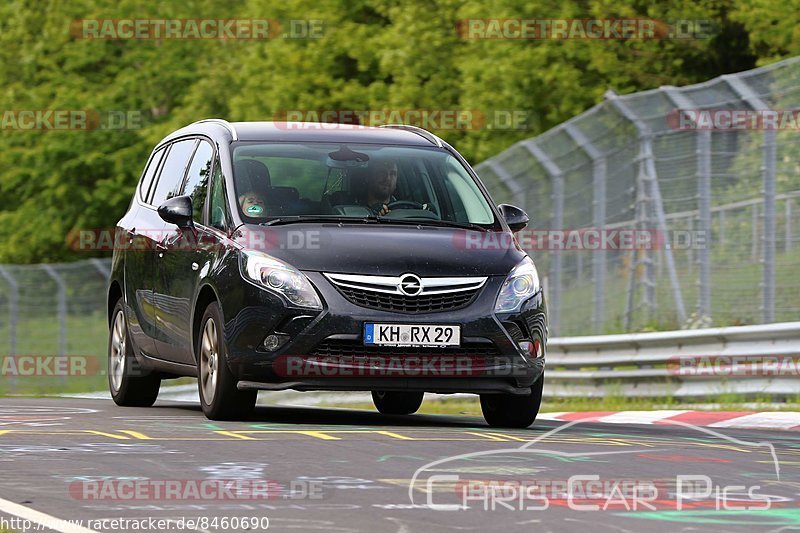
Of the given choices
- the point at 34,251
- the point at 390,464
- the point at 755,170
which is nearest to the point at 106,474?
A: the point at 390,464

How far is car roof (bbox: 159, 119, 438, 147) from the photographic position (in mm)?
12945

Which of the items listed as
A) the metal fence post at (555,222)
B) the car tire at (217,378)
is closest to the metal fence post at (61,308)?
the metal fence post at (555,222)

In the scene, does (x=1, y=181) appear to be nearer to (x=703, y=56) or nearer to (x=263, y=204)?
(x=703, y=56)

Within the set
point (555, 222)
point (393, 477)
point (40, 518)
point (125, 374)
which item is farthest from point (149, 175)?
point (40, 518)

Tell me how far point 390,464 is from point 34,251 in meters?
42.9

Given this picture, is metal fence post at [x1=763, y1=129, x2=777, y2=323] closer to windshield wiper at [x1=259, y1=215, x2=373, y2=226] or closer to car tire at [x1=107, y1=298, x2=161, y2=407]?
windshield wiper at [x1=259, y1=215, x2=373, y2=226]

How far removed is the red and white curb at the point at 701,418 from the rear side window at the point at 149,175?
3556mm

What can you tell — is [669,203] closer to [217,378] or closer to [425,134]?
[425,134]

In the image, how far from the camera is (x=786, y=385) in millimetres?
14766

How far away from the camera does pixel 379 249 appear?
1145 cm

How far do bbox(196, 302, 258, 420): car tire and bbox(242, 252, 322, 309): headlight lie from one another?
464mm

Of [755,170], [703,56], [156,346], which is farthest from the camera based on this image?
[703,56]

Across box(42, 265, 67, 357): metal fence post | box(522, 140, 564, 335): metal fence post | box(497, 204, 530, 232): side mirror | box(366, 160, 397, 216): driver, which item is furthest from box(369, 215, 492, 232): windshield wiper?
box(42, 265, 67, 357): metal fence post

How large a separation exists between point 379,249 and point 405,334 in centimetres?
56
